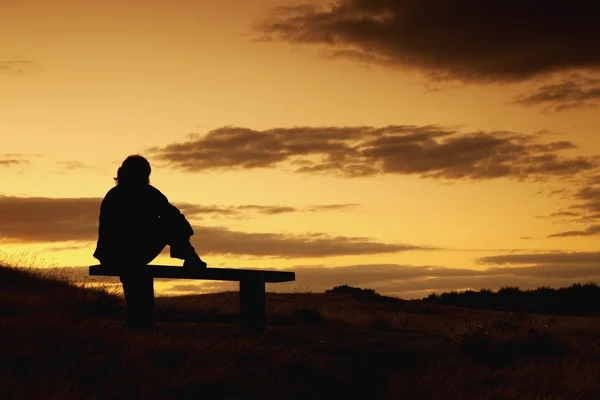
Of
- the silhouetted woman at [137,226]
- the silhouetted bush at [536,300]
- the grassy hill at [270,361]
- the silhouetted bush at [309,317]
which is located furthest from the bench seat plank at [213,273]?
the silhouetted bush at [536,300]

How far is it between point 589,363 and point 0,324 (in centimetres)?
881

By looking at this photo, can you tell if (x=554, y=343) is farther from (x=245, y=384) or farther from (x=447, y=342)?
(x=245, y=384)

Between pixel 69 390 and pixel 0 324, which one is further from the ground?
pixel 0 324

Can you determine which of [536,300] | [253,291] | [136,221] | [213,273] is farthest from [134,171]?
[536,300]

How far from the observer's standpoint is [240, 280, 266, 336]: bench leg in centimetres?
1094

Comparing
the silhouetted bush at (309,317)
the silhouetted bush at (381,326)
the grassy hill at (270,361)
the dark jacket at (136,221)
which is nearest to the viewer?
the grassy hill at (270,361)

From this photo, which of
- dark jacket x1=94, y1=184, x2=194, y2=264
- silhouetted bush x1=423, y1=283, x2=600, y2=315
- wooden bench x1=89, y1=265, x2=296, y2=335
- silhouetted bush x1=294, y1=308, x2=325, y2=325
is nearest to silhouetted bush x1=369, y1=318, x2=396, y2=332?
silhouetted bush x1=294, y1=308, x2=325, y2=325

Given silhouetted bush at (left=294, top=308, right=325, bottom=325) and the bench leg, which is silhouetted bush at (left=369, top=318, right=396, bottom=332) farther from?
the bench leg

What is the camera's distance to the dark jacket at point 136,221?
9586 millimetres

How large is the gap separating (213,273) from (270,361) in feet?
5.07

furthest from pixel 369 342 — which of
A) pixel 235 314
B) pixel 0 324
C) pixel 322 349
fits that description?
pixel 235 314

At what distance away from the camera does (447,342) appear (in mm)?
12414

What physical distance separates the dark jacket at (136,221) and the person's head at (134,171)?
0.08 m

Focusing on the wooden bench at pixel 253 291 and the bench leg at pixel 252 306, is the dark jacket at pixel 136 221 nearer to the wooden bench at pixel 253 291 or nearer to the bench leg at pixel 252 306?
the wooden bench at pixel 253 291
